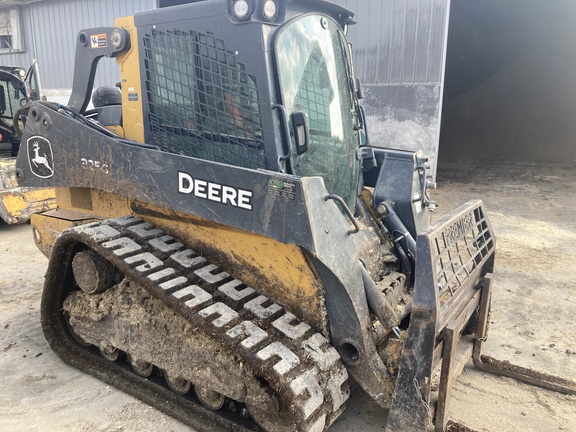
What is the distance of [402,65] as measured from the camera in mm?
9352

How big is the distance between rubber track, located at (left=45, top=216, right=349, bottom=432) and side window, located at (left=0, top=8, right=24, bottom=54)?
508 inches

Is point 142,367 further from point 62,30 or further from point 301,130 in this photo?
point 62,30

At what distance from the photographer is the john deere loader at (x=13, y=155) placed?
6.59 meters

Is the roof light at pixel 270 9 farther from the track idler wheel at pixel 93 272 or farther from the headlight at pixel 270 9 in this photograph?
the track idler wheel at pixel 93 272

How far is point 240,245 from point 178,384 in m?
0.92

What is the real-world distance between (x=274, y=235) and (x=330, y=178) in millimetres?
945

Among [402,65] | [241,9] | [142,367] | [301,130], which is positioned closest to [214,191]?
[301,130]

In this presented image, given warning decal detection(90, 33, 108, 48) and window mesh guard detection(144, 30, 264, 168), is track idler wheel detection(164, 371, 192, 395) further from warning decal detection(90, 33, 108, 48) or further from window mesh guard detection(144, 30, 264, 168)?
warning decal detection(90, 33, 108, 48)

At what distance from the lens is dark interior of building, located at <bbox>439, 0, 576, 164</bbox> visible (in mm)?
17328

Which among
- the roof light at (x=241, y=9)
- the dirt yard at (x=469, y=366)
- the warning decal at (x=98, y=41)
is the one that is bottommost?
the dirt yard at (x=469, y=366)

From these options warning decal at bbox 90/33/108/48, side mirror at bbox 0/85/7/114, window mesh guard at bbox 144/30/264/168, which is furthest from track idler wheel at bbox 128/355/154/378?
side mirror at bbox 0/85/7/114

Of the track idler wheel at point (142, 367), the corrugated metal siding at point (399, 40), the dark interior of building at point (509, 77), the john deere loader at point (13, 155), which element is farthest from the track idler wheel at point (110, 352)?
the dark interior of building at point (509, 77)

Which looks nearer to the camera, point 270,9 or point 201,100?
point 270,9

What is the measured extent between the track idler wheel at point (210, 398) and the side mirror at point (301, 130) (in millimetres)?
1438
